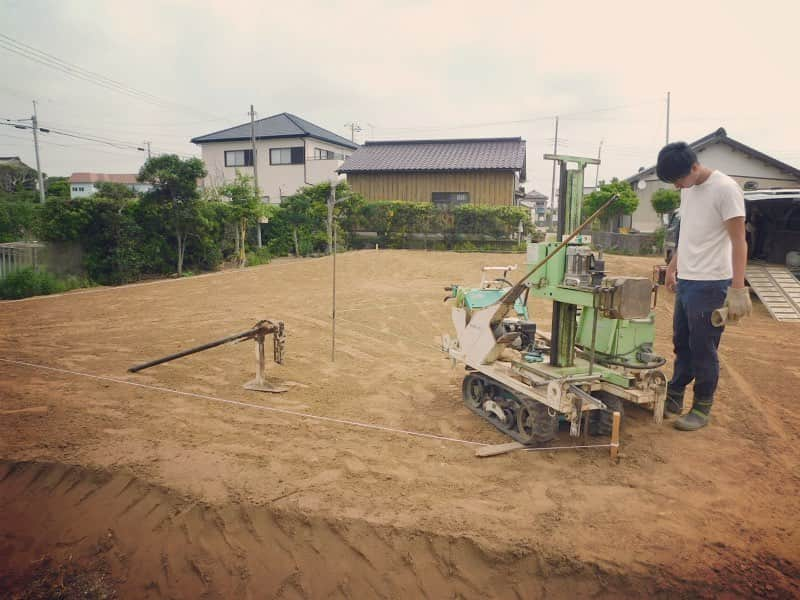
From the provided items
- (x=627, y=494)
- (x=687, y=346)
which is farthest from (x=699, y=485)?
(x=687, y=346)

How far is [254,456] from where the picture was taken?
346 centimetres

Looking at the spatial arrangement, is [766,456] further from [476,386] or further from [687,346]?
[476,386]

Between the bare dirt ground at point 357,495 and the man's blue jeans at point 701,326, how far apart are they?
528 mm

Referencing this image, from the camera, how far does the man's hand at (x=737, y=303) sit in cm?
323

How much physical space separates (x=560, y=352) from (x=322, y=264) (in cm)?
1071

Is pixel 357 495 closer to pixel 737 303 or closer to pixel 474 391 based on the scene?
pixel 474 391

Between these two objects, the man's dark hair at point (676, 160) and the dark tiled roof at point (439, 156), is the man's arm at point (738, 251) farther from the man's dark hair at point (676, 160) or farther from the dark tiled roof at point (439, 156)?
the dark tiled roof at point (439, 156)

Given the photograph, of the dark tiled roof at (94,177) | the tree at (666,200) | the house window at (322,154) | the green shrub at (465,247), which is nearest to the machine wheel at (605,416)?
the green shrub at (465,247)

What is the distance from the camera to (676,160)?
343 cm

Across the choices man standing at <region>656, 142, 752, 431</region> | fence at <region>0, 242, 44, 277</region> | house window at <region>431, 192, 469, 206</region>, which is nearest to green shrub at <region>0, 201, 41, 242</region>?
fence at <region>0, 242, 44, 277</region>

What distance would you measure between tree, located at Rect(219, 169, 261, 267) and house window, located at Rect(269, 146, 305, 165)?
10.6 meters

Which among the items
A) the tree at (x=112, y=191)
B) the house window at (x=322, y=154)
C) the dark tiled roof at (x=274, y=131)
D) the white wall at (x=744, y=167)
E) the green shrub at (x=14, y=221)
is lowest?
the green shrub at (x=14, y=221)

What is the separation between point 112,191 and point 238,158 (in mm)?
15096

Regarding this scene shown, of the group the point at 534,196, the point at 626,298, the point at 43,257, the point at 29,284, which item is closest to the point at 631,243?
the point at 626,298
